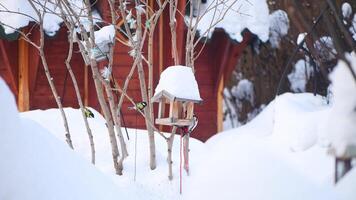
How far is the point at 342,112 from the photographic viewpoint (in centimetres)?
114

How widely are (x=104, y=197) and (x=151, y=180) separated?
277 cm

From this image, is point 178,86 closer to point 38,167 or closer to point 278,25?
point 38,167

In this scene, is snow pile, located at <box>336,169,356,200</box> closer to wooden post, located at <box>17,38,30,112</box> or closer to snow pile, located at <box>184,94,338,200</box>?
snow pile, located at <box>184,94,338,200</box>

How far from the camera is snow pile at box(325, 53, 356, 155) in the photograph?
1107 millimetres

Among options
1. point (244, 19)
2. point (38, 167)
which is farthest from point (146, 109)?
point (38, 167)

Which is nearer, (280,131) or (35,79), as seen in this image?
(280,131)

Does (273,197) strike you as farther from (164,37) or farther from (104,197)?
(164,37)

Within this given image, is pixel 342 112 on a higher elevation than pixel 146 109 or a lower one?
higher

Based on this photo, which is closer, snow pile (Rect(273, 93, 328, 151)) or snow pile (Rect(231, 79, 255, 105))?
snow pile (Rect(273, 93, 328, 151))

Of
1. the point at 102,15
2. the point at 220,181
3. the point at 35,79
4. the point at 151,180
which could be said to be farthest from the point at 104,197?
the point at 35,79

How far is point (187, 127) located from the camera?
4.75 metres

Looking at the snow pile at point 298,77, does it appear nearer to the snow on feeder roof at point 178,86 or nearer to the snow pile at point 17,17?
the snow pile at point 17,17

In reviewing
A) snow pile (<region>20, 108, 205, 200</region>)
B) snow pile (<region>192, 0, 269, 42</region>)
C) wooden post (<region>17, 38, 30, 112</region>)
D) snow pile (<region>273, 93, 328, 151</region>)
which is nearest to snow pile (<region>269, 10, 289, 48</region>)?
snow pile (<region>192, 0, 269, 42</region>)

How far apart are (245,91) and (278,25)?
2600 mm
